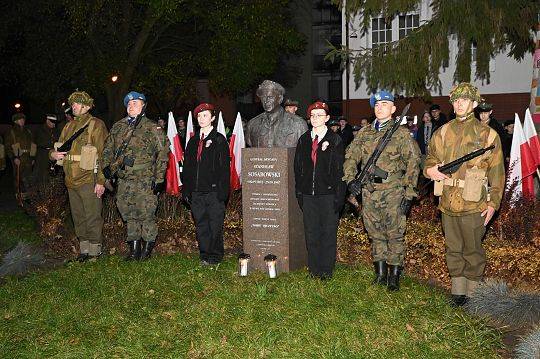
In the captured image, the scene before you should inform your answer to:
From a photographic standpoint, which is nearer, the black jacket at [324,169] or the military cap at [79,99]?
the black jacket at [324,169]

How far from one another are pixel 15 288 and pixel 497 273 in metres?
5.86

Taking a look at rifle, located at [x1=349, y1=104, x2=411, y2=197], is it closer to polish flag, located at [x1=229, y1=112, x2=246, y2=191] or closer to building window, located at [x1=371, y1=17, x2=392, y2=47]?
polish flag, located at [x1=229, y1=112, x2=246, y2=191]

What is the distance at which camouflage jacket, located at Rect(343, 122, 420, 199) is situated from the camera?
278 inches

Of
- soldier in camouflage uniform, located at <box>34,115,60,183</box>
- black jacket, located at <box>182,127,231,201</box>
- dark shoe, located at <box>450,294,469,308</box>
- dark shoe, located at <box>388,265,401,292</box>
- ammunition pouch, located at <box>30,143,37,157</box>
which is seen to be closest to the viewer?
dark shoe, located at <box>450,294,469,308</box>

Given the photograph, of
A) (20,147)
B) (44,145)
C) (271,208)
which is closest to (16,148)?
(20,147)

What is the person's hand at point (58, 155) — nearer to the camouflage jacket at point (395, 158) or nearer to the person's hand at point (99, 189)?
the person's hand at point (99, 189)

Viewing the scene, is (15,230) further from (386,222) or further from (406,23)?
(406,23)

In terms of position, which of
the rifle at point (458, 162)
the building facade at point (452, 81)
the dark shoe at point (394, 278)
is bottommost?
the dark shoe at point (394, 278)

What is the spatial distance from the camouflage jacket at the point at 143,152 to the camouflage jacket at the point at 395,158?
2.80m

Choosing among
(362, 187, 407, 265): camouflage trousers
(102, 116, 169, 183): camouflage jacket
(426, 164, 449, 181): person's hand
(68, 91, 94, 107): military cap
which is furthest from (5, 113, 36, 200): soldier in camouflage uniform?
(426, 164, 449, 181): person's hand

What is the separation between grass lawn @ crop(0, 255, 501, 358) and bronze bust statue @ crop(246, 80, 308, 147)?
169cm

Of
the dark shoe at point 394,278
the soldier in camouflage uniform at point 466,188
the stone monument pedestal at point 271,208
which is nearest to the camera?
the soldier in camouflage uniform at point 466,188

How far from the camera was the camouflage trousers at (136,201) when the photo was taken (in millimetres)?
8820

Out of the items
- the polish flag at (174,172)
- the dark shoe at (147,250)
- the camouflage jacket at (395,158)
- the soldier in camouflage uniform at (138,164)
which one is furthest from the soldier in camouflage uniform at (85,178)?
the camouflage jacket at (395,158)
